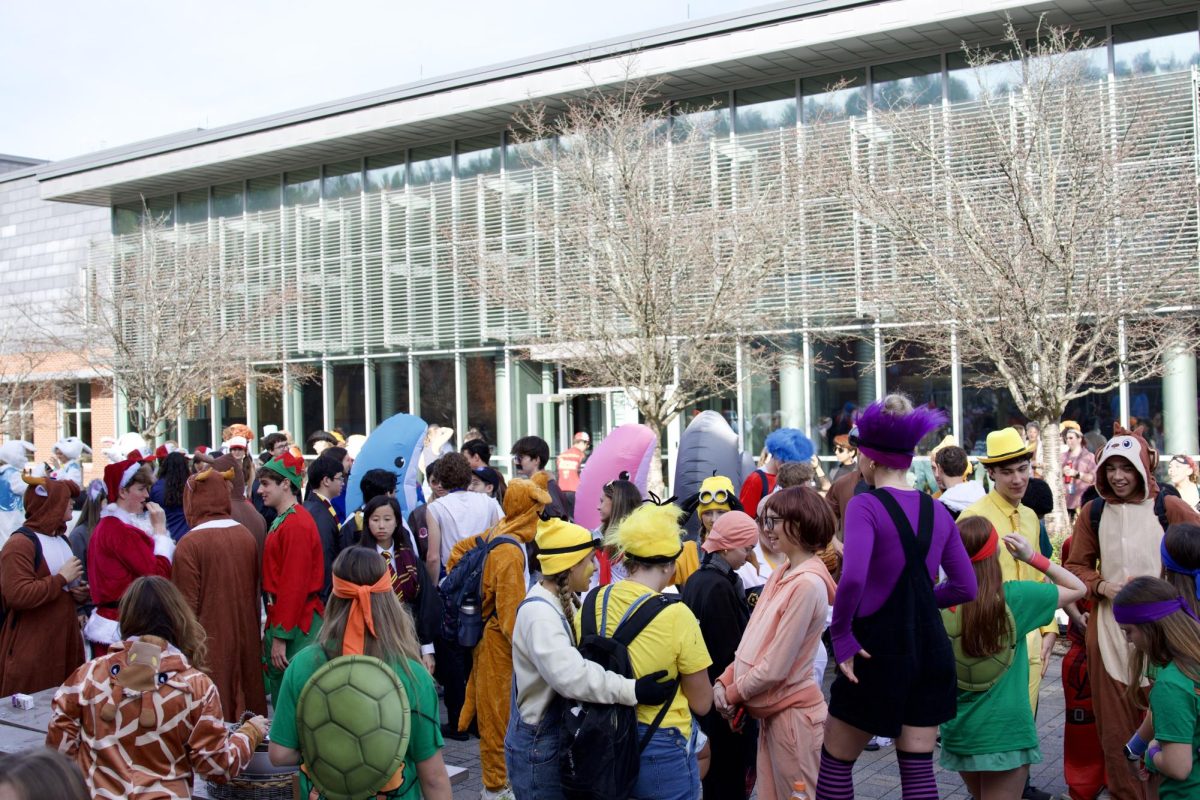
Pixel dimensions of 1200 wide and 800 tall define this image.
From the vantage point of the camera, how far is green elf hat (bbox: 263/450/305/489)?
7.21 metres

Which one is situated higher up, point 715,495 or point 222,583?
point 715,495

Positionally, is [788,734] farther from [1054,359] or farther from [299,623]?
[1054,359]

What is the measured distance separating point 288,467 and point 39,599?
5.48ft

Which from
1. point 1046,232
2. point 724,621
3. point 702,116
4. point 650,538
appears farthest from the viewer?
point 702,116

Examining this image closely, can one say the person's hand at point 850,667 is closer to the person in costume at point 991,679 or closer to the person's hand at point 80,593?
the person in costume at point 991,679

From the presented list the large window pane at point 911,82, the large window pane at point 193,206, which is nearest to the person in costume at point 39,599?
the large window pane at point 911,82

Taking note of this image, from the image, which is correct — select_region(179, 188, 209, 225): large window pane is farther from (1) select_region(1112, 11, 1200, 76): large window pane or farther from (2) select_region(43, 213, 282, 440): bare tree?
(1) select_region(1112, 11, 1200, 76): large window pane

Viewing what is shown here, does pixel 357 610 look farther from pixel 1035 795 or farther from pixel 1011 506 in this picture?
pixel 1035 795

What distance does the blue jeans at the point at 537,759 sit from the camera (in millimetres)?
4039

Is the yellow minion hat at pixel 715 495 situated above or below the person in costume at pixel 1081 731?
above

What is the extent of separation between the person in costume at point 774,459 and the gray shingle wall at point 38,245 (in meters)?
26.9

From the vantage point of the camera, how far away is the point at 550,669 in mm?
3945

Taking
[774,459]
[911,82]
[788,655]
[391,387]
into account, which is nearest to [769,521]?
[788,655]

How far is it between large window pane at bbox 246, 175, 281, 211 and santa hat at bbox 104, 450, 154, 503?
20238 mm
